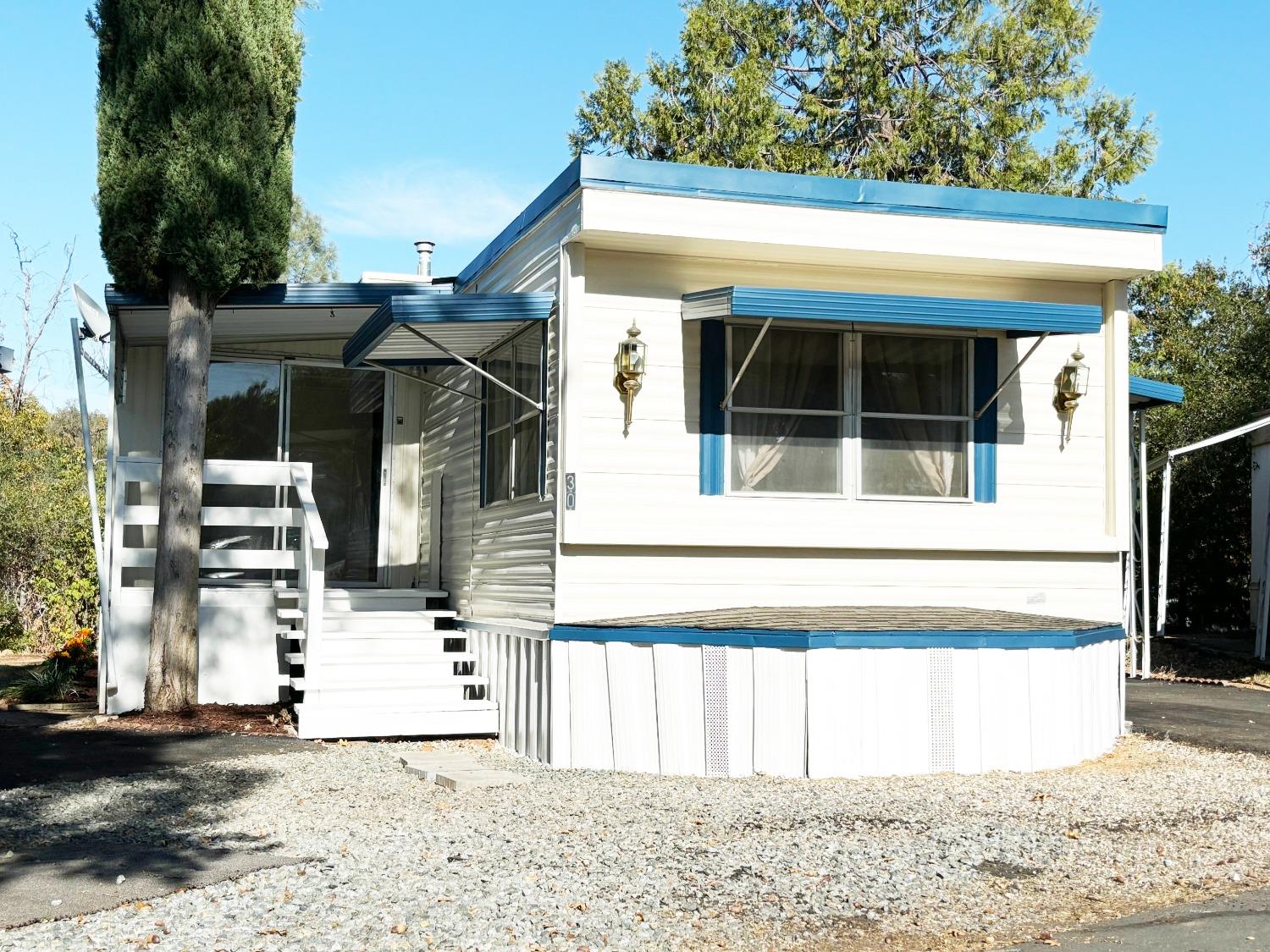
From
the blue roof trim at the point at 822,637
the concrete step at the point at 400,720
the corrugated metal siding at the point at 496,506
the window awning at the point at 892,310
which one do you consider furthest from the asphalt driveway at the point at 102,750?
the window awning at the point at 892,310

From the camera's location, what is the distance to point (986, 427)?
31.1ft

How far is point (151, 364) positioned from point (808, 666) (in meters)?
7.04

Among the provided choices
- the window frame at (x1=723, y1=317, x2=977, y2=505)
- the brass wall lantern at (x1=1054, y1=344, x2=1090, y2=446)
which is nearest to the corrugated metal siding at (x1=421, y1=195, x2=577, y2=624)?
the window frame at (x1=723, y1=317, x2=977, y2=505)

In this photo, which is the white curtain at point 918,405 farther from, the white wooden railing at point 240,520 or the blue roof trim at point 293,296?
the white wooden railing at point 240,520

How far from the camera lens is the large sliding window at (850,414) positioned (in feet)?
29.9

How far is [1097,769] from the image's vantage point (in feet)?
26.9

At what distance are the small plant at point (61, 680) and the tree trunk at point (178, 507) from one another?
5.77 feet

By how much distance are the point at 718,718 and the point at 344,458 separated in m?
5.80

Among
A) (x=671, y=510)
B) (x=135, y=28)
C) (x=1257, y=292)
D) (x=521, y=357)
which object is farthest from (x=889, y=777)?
(x=1257, y=292)

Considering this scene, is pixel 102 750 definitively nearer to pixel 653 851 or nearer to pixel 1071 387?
pixel 653 851

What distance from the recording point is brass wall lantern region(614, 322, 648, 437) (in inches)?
337

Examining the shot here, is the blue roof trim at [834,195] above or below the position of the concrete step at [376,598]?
above

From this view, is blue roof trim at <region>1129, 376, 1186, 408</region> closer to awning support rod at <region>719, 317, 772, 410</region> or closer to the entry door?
awning support rod at <region>719, 317, 772, 410</region>

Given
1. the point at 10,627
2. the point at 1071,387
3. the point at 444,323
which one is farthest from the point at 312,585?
the point at 10,627
